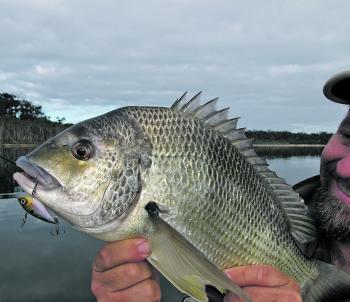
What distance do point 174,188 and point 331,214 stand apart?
74.1 inches

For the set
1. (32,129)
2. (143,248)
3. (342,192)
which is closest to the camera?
(143,248)

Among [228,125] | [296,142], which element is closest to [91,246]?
[228,125]

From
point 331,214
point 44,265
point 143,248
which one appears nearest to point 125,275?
point 143,248

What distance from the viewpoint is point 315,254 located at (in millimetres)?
3469

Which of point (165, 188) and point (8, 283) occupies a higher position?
point (165, 188)

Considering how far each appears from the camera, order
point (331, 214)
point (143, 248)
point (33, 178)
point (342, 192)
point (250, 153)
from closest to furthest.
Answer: point (33, 178)
point (143, 248)
point (250, 153)
point (331, 214)
point (342, 192)

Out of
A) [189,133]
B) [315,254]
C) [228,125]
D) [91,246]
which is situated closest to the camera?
[189,133]

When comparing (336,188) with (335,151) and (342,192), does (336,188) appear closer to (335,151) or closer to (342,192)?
(342,192)

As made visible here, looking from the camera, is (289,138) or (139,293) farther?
(289,138)

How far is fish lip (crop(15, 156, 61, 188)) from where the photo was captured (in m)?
1.99

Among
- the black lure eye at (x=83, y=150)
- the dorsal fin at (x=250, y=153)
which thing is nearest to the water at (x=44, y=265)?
the dorsal fin at (x=250, y=153)

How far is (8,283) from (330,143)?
756cm

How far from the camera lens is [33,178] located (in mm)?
1984

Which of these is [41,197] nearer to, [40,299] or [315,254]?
[315,254]
